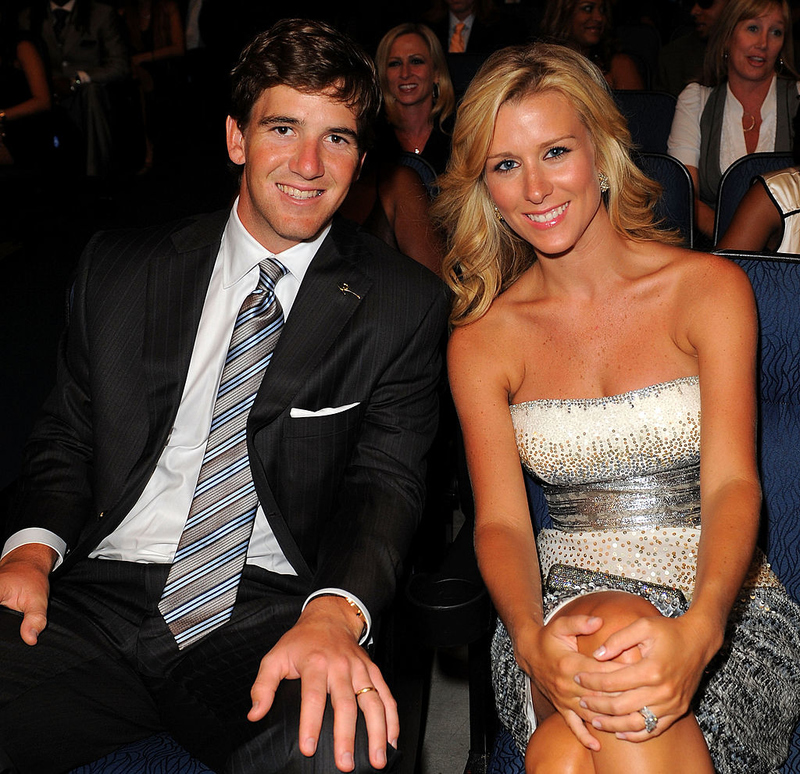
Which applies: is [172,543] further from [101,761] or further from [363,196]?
[363,196]

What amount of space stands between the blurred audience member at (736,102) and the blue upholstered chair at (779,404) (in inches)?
80.7

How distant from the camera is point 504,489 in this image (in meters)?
1.63

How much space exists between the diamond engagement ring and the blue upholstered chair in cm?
59

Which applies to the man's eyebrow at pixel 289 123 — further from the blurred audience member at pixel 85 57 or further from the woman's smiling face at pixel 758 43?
the blurred audience member at pixel 85 57

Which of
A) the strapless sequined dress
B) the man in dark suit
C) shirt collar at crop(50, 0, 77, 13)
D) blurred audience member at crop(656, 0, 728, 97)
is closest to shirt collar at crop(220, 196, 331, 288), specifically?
the man in dark suit

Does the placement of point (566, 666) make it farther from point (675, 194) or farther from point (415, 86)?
point (415, 86)

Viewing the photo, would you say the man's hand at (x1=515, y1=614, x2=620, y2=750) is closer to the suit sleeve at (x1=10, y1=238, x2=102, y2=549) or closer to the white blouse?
the suit sleeve at (x1=10, y1=238, x2=102, y2=549)

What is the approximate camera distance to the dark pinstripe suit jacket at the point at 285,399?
61.6 inches

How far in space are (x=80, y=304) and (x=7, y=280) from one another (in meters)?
3.39

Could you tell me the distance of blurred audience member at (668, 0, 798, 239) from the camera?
354cm

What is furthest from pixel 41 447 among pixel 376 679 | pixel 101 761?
pixel 376 679

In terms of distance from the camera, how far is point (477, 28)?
5.48m

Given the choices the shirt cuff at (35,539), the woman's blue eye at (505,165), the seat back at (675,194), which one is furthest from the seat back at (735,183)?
the shirt cuff at (35,539)

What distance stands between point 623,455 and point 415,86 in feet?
8.66
